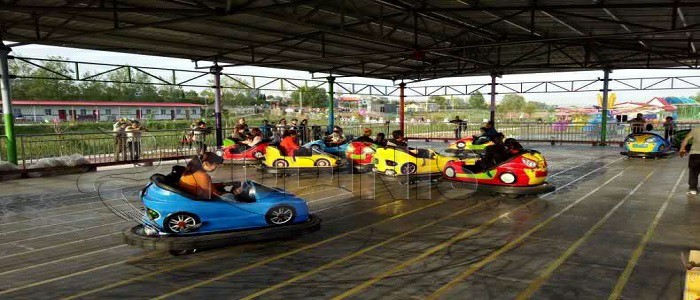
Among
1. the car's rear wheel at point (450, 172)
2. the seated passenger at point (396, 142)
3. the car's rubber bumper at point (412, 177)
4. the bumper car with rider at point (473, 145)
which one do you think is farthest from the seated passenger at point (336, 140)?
the car's rear wheel at point (450, 172)

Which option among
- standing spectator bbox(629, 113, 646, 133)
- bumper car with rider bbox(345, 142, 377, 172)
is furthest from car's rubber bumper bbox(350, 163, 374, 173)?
standing spectator bbox(629, 113, 646, 133)

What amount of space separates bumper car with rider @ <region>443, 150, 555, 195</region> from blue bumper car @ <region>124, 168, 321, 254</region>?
3.18 metres

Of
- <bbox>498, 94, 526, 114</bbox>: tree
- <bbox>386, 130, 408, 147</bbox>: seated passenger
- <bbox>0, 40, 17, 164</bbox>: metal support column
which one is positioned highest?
<bbox>498, 94, 526, 114</bbox>: tree

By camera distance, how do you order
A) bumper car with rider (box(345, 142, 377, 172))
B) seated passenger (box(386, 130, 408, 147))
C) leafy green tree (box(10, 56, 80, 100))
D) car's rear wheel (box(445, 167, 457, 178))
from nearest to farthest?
1. car's rear wheel (box(445, 167, 457, 178))
2. seated passenger (box(386, 130, 408, 147))
3. bumper car with rider (box(345, 142, 377, 172))
4. leafy green tree (box(10, 56, 80, 100))

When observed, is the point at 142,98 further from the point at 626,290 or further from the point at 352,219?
the point at 626,290

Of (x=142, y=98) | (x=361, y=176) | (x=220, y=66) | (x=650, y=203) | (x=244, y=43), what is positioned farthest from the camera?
(x=142, y=98)

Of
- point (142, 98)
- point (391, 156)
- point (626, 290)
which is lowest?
point (626, 290)

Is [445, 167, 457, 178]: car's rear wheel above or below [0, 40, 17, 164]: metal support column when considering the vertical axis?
below

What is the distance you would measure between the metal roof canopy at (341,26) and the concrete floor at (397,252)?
2946 millimetres

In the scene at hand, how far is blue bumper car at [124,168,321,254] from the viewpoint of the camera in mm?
3771

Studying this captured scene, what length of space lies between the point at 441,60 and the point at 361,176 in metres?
9.25

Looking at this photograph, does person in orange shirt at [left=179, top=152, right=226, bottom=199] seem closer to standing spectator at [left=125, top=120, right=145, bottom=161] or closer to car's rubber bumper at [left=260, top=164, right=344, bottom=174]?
car's rubber bumper at [left=260, top=164, right=344, bottom=174]

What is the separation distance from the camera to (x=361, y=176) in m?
8.75

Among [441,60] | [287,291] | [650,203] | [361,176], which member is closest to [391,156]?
[361,176]
